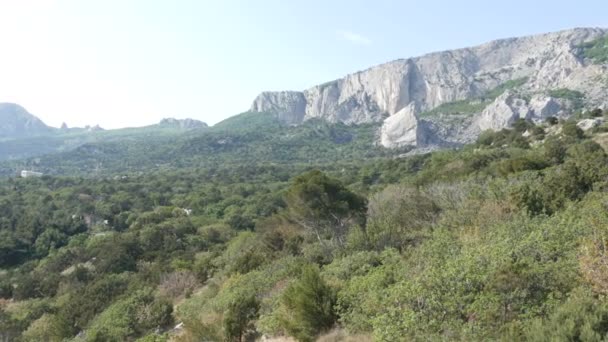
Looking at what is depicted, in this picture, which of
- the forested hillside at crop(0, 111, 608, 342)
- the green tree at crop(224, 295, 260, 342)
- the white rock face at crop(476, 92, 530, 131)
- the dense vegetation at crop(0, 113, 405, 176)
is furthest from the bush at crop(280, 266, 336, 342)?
the dense vegetation at crop(0, 113, 405, 176)

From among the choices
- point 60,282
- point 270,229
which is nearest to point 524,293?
point 270,229

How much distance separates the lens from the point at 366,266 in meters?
12.1

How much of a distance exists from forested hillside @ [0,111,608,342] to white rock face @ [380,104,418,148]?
73468mm

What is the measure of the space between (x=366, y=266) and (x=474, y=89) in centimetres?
16525

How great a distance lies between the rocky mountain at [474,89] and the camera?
11469 centimetres

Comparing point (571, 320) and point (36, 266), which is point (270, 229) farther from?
point (36, 266)

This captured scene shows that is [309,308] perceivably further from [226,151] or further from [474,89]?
[474,89]

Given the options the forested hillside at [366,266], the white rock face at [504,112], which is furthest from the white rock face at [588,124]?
the white rock face at [504,112]

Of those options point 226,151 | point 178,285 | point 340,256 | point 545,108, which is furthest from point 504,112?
point 340,256

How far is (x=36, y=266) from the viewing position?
Result: 43.5m

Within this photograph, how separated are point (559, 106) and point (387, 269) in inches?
4494

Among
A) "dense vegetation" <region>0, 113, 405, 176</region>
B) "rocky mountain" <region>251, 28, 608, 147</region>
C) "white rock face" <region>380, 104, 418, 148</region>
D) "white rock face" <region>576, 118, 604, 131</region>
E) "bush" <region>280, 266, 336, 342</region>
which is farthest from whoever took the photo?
"dense vegetation" <region>0, 113, 405, 176</region>

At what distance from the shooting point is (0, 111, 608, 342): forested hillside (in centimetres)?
705

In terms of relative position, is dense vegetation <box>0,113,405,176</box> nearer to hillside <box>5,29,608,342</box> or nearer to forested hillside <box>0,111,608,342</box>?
hillside <box>5,29,608,342</box>
